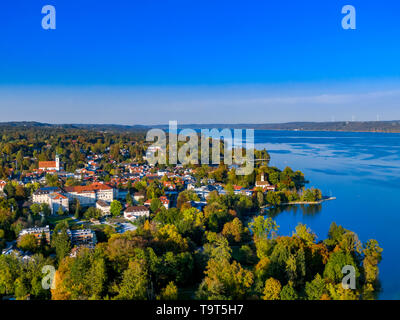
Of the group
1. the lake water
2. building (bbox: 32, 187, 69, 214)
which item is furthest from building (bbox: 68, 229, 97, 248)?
the lake water

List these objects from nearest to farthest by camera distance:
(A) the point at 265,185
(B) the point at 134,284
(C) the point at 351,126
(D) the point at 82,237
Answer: (B) the point at 134,284
(D) the point at 82,237
(A) the point at 265,185
(C) the point at 351,126

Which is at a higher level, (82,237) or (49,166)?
(49,166)

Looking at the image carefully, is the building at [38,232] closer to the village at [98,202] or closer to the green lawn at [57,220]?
the village at [98,202]

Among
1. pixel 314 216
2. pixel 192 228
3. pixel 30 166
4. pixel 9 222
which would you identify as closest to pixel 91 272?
pixel 192 228

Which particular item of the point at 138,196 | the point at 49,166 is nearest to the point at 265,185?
the point at 138,196

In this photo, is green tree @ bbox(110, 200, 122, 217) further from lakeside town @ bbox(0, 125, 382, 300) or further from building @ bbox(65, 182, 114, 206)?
building @ bbox(65, 182, 114, 206)

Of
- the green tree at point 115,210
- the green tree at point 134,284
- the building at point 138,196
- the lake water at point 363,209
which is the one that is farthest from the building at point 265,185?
the green tree at point 134,284

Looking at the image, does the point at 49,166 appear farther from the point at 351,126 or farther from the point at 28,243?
the point at 351,126

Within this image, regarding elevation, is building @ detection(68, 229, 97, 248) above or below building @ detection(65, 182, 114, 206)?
below

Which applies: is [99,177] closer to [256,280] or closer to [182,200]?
Result: [182,200]
